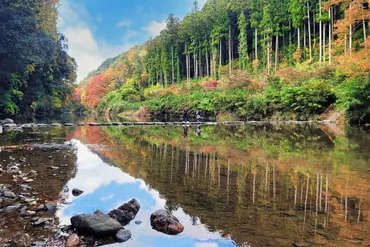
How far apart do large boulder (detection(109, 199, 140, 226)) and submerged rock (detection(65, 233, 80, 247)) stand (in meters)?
0.63

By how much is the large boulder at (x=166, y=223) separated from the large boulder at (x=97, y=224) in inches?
17.1

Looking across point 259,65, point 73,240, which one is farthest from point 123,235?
point 259,65

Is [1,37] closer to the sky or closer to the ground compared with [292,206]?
closer to the sky

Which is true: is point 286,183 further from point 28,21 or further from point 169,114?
point 169,114

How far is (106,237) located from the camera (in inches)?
130

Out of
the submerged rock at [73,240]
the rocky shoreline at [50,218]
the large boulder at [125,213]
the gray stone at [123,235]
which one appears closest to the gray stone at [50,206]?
the rocky shoreline at [50,218]

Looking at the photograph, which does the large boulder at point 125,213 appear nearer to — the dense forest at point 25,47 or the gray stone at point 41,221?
the gray stone at point 41,221

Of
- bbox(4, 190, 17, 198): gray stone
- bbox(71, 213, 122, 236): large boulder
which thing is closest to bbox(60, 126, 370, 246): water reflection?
bbox(71, 213, 122, 236): large boulder

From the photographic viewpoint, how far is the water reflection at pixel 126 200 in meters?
3.26

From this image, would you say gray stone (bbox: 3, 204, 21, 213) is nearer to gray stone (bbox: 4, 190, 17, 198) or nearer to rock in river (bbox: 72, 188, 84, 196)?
gray stone (bbox: 4, 190, 17, 198)

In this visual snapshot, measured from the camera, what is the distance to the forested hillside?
2180 cm

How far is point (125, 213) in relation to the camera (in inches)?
152

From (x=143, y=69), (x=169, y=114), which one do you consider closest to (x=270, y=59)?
(x=169, y=114)

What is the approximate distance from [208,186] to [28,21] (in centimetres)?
1552
